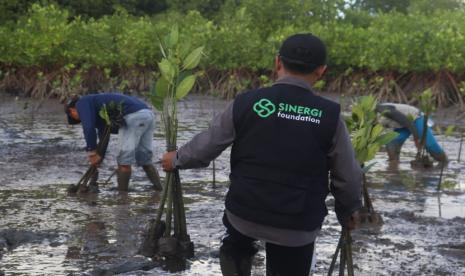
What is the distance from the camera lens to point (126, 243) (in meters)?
6.85

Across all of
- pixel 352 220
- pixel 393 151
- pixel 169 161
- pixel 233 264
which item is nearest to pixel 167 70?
pixel 169 161

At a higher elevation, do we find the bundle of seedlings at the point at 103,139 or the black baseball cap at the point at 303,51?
the black baseball cap at the point at 303,51

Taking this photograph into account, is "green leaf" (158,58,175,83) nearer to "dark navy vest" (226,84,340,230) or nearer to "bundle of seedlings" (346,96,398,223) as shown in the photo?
"bundle of seedlings" (346,96,398,223)

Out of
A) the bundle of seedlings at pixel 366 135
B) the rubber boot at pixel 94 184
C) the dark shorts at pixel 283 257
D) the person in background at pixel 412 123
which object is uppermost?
the bundle of seedlings at pixel 366 135

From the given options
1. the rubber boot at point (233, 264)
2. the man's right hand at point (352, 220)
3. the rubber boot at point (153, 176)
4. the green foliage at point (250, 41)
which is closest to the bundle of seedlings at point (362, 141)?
the man's right hand at point (352, 220)

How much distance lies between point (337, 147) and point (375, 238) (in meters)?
3.27

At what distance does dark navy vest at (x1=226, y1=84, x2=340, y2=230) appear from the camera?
4.11 meters

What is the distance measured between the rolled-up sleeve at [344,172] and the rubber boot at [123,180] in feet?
16.3

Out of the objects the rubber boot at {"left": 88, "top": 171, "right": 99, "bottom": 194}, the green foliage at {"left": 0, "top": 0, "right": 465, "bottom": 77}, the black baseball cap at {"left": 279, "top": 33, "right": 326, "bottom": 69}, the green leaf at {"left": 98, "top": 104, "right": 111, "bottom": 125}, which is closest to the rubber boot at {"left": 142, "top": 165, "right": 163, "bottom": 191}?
the rubber boot at {"left": 88, "top": 171, "right": 99, "bottom": 194}

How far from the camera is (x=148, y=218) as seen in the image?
7.86 m

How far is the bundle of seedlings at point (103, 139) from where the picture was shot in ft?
28.1

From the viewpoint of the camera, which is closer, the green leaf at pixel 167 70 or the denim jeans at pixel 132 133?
the green leaf at pixel 167 70

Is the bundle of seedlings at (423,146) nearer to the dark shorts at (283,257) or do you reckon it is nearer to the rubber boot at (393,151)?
the rubber boot at (393,151)

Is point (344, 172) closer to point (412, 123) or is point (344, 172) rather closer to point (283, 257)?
point (283, 257)
